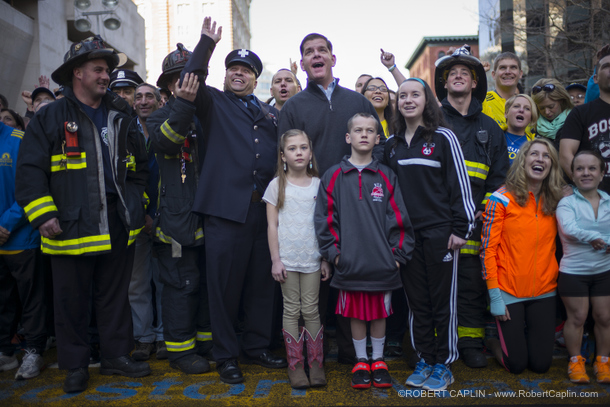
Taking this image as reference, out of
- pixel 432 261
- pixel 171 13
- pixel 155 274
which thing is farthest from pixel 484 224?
pixel 171 13

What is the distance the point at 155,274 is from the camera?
4.68m

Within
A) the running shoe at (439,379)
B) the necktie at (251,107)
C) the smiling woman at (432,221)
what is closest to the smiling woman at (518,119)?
the smiling woman at (432,221)

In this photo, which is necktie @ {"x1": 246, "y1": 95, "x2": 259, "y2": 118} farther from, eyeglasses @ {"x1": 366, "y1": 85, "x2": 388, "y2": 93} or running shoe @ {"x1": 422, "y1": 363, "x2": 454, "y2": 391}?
running shoe @ {"x1": 422, "y1": 363, "x2": 454, "y2": 391}

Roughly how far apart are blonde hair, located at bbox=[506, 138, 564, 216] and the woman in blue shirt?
104 millimetres

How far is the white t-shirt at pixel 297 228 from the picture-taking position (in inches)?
148

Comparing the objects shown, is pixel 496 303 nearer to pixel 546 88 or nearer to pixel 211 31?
pixel 546 88

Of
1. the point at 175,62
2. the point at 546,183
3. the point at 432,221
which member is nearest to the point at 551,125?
the point at 546,183

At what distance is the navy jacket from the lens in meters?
3.91

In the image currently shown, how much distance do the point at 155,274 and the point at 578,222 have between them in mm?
3760

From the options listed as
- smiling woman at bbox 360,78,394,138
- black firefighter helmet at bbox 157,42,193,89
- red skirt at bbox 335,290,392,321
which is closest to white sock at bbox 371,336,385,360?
red skirt at bbox 335,290,392,321

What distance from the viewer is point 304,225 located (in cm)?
378

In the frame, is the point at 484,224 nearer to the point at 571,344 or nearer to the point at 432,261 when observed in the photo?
the point at 432,261

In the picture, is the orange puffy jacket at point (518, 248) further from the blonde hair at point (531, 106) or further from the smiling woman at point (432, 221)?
the blonde hair at point (531, 106)

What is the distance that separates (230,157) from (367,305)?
5.31 feet
